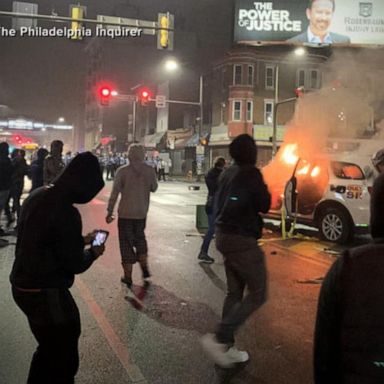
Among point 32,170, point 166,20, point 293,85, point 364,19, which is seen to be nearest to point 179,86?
point 293,85

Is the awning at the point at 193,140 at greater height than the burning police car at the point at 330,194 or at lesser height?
greater

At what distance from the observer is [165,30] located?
15383 millimetres

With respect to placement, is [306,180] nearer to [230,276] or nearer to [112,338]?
[230,276]

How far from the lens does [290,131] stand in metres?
13.3

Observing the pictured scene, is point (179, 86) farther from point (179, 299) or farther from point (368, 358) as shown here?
point (368, 358)

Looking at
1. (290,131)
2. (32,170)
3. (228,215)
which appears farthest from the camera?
(290,131)

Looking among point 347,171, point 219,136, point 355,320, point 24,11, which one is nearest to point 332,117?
point 347,171

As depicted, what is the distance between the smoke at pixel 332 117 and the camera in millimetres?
11922

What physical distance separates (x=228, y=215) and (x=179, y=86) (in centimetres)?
5045

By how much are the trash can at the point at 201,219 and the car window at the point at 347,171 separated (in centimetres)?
302

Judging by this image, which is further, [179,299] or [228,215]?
[179,299]

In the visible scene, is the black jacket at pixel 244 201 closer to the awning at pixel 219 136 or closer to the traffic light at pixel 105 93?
the traffic light at pixel 105 93

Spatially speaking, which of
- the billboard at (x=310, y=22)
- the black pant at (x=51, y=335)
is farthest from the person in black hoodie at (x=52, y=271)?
the billboard at (x=310, y=22)

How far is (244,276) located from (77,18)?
11.7 meters
